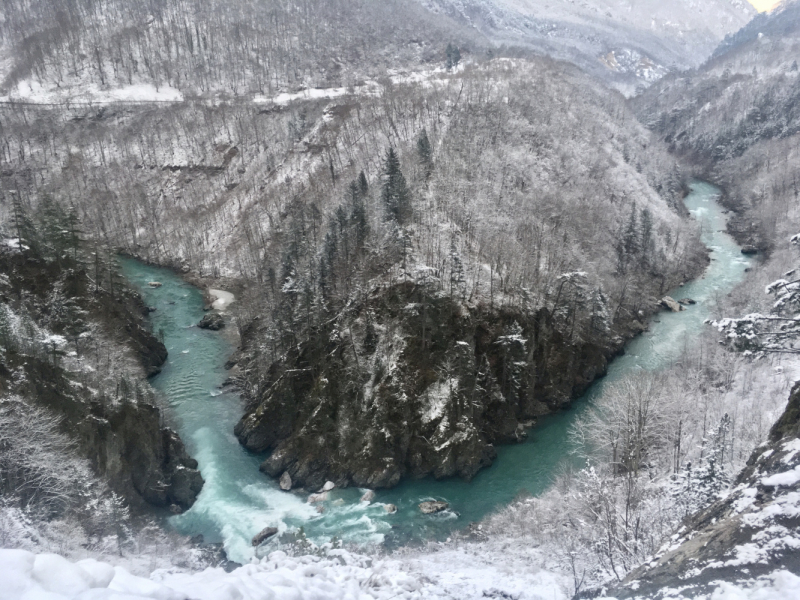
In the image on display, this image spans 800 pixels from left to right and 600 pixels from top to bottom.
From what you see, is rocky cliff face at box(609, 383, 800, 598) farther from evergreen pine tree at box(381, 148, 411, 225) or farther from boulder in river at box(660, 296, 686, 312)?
boulder in river at box(660, 296, 686, 312)

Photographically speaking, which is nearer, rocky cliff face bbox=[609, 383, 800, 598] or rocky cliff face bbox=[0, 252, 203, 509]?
rocky cliff face bbox=[609, 383, 800, 598]

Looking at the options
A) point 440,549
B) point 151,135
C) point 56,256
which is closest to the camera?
point 440,549

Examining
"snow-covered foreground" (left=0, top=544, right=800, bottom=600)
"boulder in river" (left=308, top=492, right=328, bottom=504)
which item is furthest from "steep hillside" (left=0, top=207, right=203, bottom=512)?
"snow-covered foreground" (left=0, top=544, right=800, bottom=600)

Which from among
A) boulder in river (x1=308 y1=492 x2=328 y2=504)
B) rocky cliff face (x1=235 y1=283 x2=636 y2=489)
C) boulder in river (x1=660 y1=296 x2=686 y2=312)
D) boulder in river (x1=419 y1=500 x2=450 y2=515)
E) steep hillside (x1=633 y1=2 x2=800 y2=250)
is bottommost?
boulder in river (x1=308 y1=492 x2=328 y2=504)

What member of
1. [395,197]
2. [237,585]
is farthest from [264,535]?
[395,197]

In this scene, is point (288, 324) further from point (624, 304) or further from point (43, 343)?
point (624, 304)

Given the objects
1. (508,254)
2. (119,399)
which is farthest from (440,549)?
(508,254)

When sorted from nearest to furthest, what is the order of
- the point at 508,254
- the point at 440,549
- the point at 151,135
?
the point at 440,549 → the point at 508,254 → the point at 151,135
